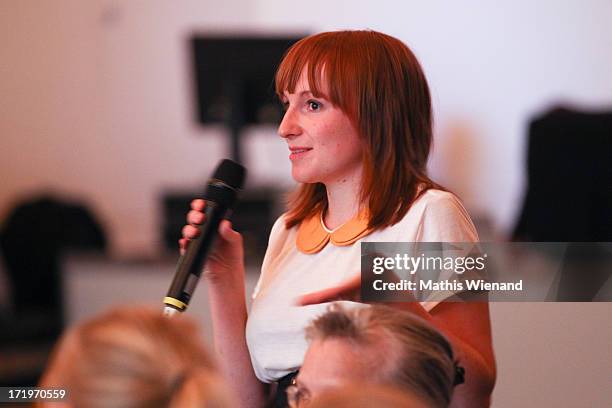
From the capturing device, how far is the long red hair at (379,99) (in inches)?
45.0

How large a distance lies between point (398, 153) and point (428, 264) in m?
0.15

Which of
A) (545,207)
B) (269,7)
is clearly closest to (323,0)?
(269,7)

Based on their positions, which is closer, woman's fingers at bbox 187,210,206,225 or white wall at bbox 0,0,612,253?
woman's fingers at bbox 187,210,206,225

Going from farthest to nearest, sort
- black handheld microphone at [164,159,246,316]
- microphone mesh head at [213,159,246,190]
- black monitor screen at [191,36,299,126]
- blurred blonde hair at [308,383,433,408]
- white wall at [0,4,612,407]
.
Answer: white wall at [0,4,612,407]
black monitor screen at [191,36,299,126]
microphone mesh head at [213,159,246,190]
black handheld microphone at [164,159,246,316]
blurred blonde hair at [308,383,433,408]

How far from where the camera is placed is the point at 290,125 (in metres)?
1.18

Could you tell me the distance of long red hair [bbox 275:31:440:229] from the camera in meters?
1.14

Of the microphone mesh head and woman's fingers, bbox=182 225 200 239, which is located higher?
the microphone mesh head

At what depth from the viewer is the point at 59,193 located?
171 inches

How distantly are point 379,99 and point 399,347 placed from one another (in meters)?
0.36

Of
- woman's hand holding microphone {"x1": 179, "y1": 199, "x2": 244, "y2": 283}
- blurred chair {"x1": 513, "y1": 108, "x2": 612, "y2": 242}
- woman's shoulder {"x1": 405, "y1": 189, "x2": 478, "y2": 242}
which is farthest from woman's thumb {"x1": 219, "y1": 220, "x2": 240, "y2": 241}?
blurred chair {"x1": 513, "y1": 108, "x2": 612, "y2": 242}

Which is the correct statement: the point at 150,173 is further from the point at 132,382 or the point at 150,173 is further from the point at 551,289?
the point at 132,382

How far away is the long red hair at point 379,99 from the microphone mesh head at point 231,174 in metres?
0.12

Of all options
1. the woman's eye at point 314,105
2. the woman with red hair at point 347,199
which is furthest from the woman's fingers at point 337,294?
the woman's eye at point 314,105

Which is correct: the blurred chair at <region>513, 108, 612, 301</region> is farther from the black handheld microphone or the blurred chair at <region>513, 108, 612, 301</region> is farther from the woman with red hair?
the black handheld microphone
